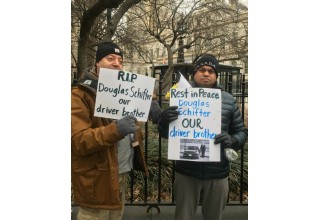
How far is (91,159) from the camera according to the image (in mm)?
2545

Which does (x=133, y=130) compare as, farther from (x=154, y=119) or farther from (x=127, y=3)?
(x=127, y=3)

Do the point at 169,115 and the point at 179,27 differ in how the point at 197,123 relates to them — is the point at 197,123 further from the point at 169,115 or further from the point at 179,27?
the point at 179,27

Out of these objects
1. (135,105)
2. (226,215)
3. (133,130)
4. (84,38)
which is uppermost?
(84,38)

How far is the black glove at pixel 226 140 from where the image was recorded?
2.87m

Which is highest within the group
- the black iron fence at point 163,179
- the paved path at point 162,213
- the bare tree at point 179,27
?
the bare tree at point 179,27

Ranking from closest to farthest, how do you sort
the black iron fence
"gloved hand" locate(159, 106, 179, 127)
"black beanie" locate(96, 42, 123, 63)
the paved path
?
1. "black beanie" locate(96, 42, 123, 63)
2. "gloved hand" locate(159, 106, 179, 127)
3. the paved path
4. the black iron fence

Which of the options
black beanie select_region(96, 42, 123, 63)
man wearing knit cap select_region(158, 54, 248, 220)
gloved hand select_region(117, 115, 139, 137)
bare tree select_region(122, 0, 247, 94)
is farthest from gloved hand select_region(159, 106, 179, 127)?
bare tree select_region(122, 0, 247, 94)

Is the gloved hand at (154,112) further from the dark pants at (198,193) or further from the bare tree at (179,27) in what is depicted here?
the bare tree at (179,27)

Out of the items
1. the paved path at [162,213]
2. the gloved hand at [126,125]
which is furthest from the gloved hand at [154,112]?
the paved path at [162,213]

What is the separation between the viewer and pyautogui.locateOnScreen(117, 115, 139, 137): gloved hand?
2432 mm

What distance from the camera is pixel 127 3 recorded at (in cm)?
483

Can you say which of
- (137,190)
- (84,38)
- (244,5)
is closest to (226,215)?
(137,190)

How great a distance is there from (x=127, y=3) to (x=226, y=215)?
306 centimetres

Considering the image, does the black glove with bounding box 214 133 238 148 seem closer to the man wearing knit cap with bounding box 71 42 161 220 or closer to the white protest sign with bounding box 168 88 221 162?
the white protest sign with bounding box 168 88 221 162
